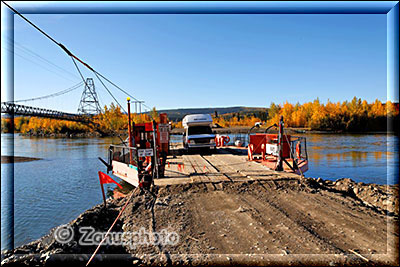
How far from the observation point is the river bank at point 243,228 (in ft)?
16.9

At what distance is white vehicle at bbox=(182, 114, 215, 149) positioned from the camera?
1989 centimetres

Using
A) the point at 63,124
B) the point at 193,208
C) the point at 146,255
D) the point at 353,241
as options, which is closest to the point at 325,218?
the point at 353,241

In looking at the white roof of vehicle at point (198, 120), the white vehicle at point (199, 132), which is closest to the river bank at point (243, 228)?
the white vehicle at point (199, 132)

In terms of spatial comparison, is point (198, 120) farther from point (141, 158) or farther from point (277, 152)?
point (277, 152)

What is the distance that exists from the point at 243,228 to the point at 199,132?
48.9 feet

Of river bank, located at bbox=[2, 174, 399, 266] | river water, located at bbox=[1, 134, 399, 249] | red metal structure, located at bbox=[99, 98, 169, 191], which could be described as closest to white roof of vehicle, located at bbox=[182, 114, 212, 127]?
red metal structure, located at bbox=[99, 98, 169, 191]

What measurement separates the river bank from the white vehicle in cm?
1016

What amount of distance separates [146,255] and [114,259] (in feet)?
2.62

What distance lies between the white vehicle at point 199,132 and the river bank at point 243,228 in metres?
10.2

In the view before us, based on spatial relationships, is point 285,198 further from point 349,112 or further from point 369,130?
point 349,112

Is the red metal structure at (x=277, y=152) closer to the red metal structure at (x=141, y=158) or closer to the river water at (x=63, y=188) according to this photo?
the river water at (x=63, y=188)

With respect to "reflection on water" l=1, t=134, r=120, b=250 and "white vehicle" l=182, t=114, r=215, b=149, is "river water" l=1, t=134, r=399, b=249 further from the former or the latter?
"white vehicle" l=182, t=114, r=215, b=149

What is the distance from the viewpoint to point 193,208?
7828 mm

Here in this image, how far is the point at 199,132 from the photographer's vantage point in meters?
21.0
